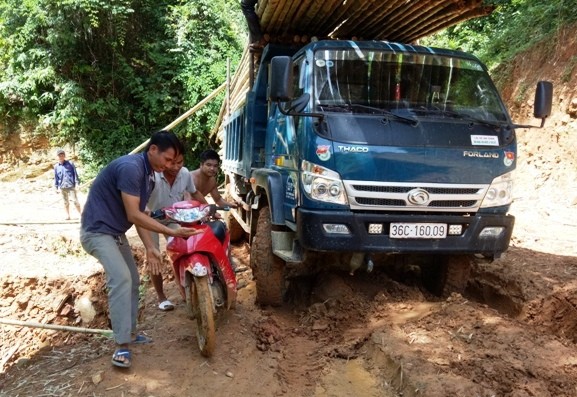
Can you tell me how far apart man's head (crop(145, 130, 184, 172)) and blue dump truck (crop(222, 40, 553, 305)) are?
0.89m

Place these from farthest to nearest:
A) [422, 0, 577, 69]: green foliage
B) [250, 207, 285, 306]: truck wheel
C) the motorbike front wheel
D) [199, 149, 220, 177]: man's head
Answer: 1. [422, 0, 577, 69]: green foliage
2. [199, 149, 220, 177]: man's head
3. [250, 207, 285, 306]: truck wheel
4. the motorbike front wheel

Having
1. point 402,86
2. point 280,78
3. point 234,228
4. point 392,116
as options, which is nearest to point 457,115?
point 402,86

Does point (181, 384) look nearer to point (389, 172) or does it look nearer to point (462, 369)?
point (462, 369)

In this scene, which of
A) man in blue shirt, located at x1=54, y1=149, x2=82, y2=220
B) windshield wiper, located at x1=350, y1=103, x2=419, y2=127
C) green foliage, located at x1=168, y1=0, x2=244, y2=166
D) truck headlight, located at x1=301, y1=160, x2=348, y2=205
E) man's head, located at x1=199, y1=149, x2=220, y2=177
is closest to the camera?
truck headlight, located at x1=301, y1=160, x2=348, y2=205

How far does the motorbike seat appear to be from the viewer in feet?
13.1

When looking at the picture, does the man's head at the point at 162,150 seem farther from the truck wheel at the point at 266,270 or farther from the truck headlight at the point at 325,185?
the truck wheel at the point at 266,270

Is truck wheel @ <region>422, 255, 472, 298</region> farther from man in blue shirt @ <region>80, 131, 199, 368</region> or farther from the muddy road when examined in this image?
man in blue shirt @ <region>80, 131, 199, 368</region>

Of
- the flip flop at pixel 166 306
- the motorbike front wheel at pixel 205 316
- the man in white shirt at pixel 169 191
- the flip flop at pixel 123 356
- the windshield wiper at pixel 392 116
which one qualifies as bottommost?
the flip flop at pixel 166 306

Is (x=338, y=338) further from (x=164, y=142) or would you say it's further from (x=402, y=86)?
(x=402, y=86)

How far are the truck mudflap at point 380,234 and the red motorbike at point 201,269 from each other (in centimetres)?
68

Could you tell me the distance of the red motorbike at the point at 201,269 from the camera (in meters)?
3.35

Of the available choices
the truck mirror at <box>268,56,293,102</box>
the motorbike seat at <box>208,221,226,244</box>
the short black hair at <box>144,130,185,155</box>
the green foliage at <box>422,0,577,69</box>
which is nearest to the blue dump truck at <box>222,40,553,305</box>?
the truck mirror at <box>268,56,293,102</box>

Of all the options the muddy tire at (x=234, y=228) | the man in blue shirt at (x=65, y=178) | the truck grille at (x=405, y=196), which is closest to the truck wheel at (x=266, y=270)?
the truck grille at (x=405, y=196)

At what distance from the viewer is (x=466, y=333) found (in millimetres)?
3402
